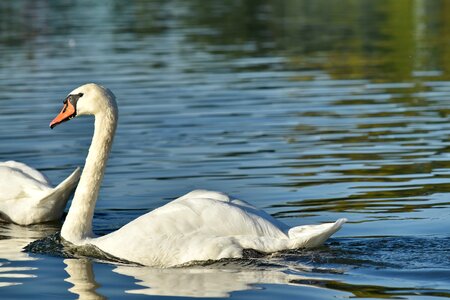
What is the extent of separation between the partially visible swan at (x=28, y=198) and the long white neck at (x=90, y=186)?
4.51 feet

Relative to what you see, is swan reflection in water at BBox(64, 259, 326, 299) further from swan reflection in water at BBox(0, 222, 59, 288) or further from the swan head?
the swan head

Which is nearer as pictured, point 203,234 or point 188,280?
point 188,280

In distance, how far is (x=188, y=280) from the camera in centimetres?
962

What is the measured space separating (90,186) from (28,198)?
6.59 feet

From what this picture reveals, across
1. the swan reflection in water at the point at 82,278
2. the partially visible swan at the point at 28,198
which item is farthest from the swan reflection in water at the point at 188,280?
the partially visible swan at the point at 28,198

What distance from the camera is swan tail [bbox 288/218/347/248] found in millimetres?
9727

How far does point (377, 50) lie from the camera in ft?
113

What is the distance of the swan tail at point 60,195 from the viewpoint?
41.0 feet

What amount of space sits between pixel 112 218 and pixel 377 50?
74.1 feet

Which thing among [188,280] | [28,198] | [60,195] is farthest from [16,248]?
[188,280]

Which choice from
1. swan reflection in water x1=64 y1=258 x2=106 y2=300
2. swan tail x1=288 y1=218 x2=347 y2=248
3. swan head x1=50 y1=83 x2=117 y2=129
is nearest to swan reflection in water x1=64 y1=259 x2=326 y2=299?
swan reflection in water x1=64 y1=258 x2=106 y2=300

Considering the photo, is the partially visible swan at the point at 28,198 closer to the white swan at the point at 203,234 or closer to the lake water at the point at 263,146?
the lake water at the point at 263,146

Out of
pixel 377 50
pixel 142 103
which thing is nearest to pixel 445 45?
pixel 377 50

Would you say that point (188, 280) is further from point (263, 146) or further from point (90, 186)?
point (263, 146)
